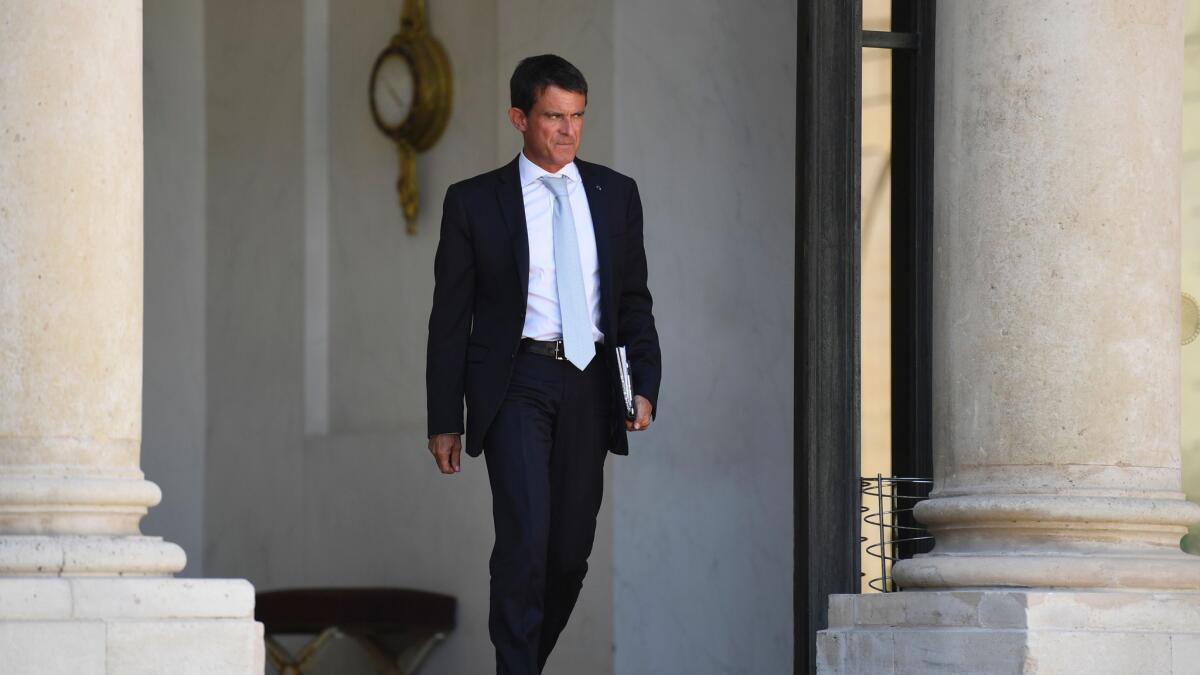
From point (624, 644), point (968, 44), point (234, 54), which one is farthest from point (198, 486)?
point (968, 44)

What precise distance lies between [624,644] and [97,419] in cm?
314

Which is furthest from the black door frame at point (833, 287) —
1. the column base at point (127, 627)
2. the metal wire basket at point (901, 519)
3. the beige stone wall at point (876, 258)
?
the beige stone wall at point (876, 258)

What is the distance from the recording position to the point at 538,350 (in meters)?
6.70

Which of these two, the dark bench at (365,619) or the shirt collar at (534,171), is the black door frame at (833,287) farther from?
the dark bench at (365,619)

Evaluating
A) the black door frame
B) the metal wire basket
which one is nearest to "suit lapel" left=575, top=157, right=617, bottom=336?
the black door frame

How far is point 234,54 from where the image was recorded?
37.1 ft

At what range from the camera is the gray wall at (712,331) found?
29.5ft

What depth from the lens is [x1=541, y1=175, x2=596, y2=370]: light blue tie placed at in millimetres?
6656

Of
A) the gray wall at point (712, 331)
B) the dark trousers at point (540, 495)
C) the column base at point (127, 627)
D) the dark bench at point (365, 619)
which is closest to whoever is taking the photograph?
the column base at point (127, 627)

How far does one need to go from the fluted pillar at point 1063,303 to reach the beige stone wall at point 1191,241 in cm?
190

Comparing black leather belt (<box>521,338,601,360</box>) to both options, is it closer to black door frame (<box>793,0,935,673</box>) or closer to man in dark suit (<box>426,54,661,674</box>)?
man in dark suit (<box>426,54,661,674</box>)

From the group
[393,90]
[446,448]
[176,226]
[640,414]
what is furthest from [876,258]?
[446,448]

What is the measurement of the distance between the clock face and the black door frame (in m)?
3.05

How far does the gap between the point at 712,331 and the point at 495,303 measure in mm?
2471
